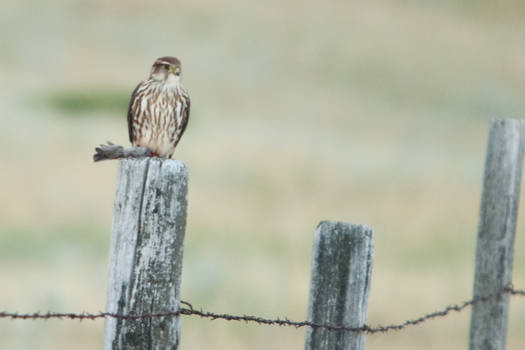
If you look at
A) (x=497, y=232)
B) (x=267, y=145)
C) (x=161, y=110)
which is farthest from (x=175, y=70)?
(x=267, y=145)

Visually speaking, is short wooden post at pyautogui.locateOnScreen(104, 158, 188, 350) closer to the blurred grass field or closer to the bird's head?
the bird's head

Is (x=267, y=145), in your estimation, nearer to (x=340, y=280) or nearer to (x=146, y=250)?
(x=340, y=280)

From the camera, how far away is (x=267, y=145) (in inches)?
1095

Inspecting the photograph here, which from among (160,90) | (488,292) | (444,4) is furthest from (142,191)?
(444,4)

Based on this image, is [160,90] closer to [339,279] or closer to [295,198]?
[339,279]

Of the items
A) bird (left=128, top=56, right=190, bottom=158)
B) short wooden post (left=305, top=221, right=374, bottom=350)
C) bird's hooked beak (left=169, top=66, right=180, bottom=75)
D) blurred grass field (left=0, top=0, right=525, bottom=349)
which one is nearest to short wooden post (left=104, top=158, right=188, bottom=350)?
short wooden post (left=305, top=221, right=374, bottom=350)

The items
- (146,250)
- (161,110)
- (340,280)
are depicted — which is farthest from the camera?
(161,110)

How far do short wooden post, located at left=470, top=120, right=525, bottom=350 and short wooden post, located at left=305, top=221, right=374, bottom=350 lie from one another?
1396mm

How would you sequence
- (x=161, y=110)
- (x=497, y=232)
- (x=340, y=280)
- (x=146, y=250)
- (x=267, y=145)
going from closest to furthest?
(x=146, y=250), (x=340, y=280), (x=497, y=232), (x=161, y=110), (x=267, y=145)

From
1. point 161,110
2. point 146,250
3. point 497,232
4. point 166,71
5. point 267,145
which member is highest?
point 267,145

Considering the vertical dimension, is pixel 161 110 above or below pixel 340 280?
above

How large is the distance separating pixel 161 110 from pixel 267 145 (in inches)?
842

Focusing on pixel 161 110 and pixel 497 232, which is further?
pixel 161 110

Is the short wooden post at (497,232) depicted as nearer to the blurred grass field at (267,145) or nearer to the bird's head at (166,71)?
the bird's head at (166,71)
